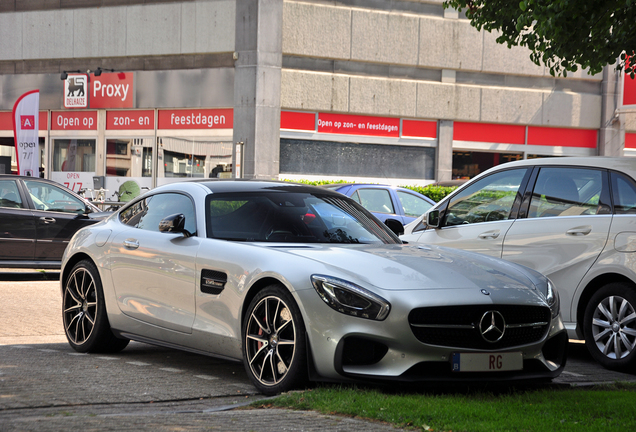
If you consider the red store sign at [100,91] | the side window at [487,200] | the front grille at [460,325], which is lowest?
the front grille at [460,325]

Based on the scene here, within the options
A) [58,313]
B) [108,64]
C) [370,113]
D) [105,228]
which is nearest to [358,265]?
[105,228]

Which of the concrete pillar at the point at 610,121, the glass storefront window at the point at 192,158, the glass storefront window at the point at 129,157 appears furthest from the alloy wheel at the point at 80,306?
the concrete pillar at the point at 610,121

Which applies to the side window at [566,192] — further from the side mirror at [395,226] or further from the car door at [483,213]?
the side mirror at [395,226]

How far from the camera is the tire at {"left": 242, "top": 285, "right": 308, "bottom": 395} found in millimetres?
4879

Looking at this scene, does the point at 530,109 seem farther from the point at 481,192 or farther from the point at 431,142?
the point at 481,192

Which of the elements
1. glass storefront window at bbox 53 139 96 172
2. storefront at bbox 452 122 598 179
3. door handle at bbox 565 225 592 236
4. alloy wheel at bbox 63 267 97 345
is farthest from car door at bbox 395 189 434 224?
glass storefront window at bbox 53 139 96 172

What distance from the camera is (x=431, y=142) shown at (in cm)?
2550

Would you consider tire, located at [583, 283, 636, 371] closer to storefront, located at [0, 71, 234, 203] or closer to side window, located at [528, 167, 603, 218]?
side window, located at [528, 167, 603, 218]

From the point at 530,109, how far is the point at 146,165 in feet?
41.0

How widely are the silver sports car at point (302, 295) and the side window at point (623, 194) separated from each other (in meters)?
1.43

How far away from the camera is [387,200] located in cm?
1445

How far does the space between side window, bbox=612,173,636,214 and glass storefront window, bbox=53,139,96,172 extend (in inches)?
836

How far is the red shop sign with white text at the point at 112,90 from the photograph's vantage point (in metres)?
25.0

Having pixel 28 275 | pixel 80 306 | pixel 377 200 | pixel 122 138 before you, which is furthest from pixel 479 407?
pixel 122 138
